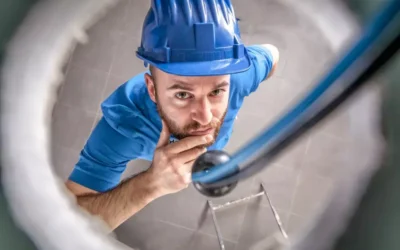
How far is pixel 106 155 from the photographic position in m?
0.61

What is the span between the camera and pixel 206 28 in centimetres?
50

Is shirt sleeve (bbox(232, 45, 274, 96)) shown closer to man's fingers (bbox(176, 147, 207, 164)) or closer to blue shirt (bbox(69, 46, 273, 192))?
blue shirt (bbox(69, 46, 273, 192))

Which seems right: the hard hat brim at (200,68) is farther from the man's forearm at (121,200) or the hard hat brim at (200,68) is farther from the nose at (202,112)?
the man's forearm at (121,200)

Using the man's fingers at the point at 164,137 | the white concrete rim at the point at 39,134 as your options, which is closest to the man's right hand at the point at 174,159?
the man's fingers at the point at 164,137

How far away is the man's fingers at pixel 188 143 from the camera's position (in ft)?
1.94

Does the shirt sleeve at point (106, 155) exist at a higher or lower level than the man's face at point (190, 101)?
lower

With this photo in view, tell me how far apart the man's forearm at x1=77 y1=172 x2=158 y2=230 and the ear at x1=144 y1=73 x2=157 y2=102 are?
107 millimetres

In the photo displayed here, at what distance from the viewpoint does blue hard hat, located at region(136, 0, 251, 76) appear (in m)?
0.50

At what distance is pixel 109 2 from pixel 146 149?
0.19m

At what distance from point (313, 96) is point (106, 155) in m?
0.32

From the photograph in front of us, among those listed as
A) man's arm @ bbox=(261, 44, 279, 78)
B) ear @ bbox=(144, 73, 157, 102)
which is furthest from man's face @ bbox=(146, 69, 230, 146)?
man's arm @ bbox=(261, 44, 279, 78)

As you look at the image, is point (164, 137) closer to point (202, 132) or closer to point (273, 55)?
point (202, 132)

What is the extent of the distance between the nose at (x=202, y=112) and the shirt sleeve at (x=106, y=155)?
0.09m

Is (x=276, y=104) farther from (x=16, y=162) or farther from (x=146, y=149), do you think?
(x=16, y=162)
